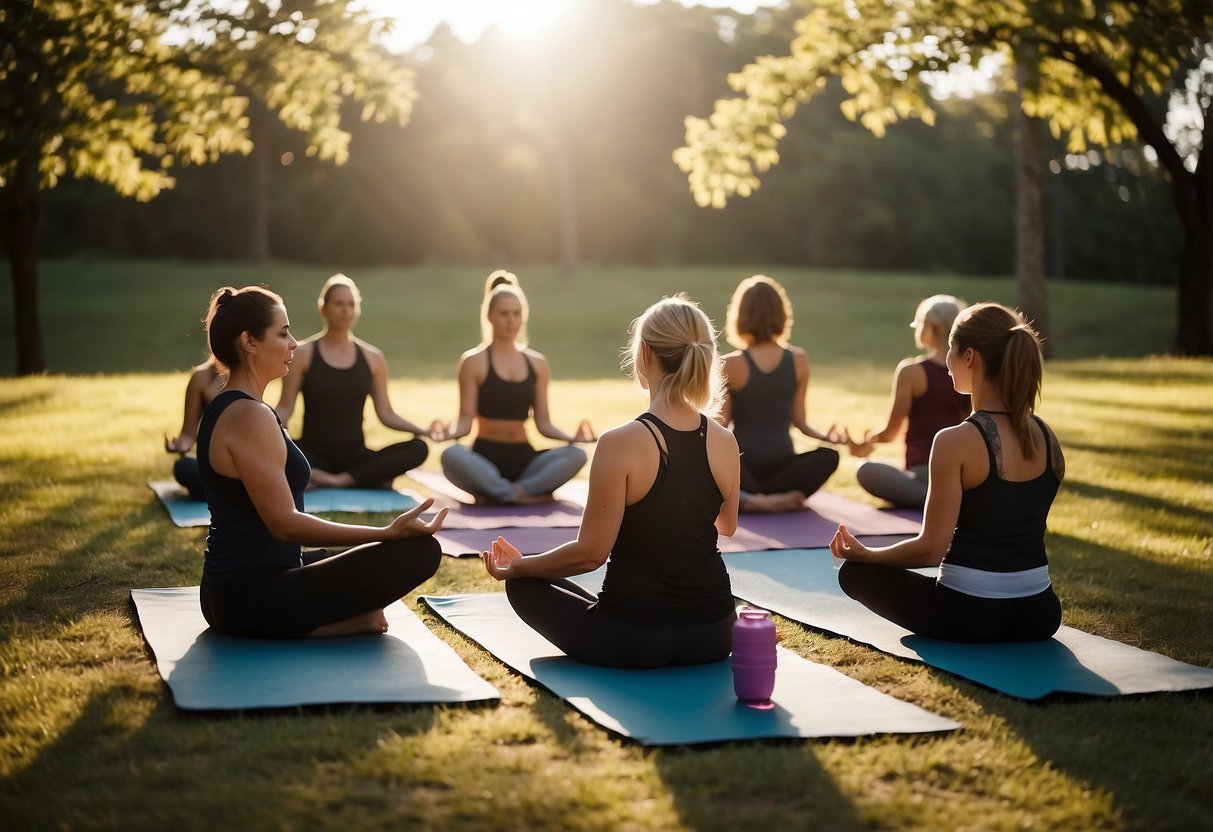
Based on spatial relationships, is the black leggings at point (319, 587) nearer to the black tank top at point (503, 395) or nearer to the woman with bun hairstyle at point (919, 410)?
the woman with bun hairstyle at point (919, 410)

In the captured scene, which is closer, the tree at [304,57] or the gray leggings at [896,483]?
the gray leggings at [896,483]

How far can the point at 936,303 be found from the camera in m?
7.26

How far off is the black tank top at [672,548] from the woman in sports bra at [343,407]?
13.6ft

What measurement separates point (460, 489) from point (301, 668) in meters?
4.23

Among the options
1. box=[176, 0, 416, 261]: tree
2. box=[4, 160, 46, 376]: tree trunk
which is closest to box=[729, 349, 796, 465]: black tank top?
box=[176, 0, 416, 261]: tree

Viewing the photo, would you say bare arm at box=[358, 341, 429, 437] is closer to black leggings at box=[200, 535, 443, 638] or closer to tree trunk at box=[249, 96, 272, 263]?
black leggings at box=[200, 535, 443, 638]

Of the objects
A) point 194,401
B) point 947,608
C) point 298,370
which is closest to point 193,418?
point 194,401

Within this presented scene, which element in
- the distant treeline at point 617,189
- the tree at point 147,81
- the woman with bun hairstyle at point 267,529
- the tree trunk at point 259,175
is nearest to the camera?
the woman with bun hairstyle at point 267,529

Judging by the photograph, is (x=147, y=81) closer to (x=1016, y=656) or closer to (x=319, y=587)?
(x=319, y=587)

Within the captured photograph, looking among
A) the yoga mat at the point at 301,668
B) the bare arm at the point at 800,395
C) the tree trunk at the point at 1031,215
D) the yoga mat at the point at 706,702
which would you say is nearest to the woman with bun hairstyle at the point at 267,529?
the yoga mat at the point at 301,668

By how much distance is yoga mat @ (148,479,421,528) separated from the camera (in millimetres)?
7352

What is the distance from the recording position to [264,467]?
4297 mm

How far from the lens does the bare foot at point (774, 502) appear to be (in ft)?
25.5

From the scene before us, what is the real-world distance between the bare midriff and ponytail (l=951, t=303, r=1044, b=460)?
4308 mm
